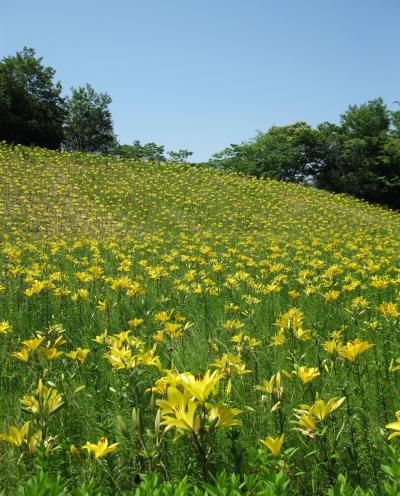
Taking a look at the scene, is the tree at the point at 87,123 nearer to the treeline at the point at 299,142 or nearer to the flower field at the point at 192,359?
the treeline at the point at 299,142

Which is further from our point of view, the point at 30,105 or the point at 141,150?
the point at 141,150

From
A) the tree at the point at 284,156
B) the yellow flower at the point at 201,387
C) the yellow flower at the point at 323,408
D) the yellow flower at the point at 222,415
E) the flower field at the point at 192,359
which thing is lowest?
the flower field at the point at 192,359

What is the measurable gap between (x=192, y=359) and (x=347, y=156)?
25.2 metres

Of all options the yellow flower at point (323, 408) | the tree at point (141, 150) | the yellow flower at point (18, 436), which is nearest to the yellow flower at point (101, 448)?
the yellow flower at point (18, 436)

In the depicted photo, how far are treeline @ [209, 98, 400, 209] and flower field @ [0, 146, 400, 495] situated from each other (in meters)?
13.3

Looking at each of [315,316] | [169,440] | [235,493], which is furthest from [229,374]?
[315,316]

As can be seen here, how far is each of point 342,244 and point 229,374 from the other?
8.30 metres

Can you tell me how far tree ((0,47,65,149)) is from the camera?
2617 cm

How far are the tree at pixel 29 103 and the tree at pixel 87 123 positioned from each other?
1038 cm

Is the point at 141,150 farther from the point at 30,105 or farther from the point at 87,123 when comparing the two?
the point at 30,105

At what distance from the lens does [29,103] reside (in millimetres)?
26938

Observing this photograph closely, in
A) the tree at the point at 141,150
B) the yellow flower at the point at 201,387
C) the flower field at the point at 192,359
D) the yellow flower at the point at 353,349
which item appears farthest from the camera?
the tree at the point at 141,150

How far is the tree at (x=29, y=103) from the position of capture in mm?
26172

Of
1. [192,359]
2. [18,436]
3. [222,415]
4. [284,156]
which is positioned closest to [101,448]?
[18,436]
